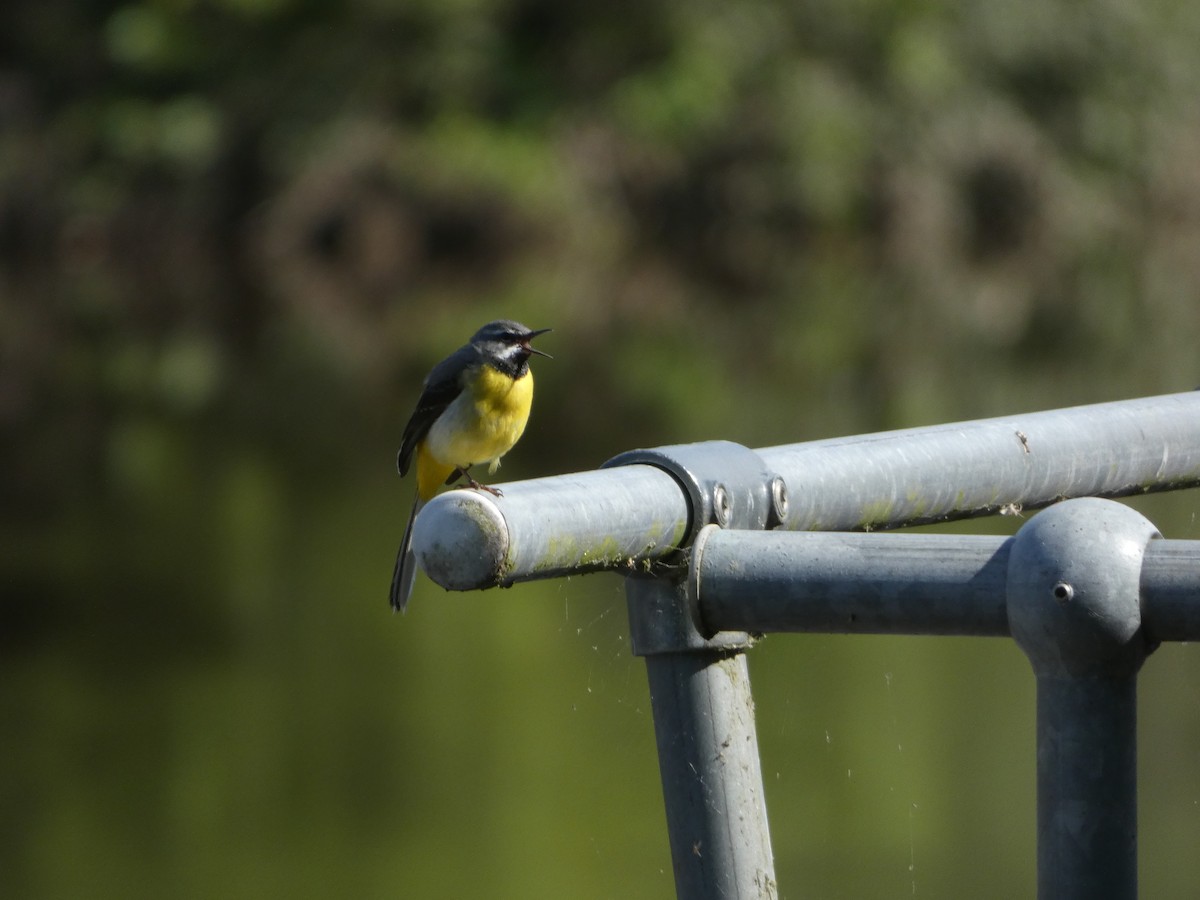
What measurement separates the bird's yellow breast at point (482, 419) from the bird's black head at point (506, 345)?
0.03 metres

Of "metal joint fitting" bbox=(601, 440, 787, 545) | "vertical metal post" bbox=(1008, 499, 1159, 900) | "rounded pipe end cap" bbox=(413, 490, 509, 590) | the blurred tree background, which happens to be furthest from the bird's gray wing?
"vertical metal post" bbox=(1008, 499, 1159, 900)

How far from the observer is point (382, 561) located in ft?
37.9

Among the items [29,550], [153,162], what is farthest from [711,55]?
[29,550]

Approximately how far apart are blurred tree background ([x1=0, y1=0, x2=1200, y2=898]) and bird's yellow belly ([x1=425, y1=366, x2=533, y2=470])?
631mm

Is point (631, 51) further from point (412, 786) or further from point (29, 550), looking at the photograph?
point (412, 786)

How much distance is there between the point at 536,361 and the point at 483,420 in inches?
614

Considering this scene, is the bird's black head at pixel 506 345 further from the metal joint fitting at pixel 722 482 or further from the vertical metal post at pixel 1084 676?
the vertical metal post at pixel 1084 676

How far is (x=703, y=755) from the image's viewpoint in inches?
62.2

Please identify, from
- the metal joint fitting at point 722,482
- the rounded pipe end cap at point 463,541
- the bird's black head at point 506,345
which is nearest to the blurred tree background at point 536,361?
the metal joint fitting at point 722,482

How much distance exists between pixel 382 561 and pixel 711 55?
826 inches

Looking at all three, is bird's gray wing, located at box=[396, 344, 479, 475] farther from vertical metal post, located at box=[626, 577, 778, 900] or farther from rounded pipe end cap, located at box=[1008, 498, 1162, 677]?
rounded pipe end cap, located at box=[1008, 498, 1162, 677]

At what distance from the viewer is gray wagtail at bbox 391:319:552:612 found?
458 centimetres

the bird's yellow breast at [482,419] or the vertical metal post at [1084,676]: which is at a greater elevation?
the bird's yellow breast at [482,419]

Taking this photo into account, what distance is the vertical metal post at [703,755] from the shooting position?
1576mm
